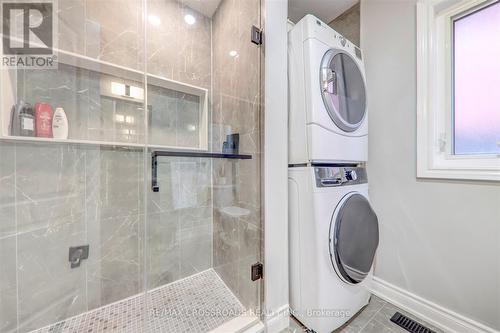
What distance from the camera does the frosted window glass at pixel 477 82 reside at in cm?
110

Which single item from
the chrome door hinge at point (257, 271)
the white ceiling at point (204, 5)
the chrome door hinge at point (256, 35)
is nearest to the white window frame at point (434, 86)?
the chrome door hinge at point (256, 35)

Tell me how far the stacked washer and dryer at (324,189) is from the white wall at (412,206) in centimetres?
31

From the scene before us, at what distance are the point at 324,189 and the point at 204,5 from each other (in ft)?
6.11

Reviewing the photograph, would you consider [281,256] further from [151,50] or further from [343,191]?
[151,50]

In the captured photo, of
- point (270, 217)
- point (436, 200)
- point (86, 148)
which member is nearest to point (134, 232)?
A: point (86, 148)

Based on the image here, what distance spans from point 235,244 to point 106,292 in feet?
3.19

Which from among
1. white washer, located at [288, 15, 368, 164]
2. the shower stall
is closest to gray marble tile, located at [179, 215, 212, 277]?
the shower stall

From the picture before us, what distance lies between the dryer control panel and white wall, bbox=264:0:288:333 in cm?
21

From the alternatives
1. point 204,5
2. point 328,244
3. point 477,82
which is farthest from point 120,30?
point 477,82

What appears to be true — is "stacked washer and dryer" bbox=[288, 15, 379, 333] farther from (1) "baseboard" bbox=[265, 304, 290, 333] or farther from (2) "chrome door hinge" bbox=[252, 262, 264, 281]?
(2) "chrome door hinge" bbox=[252, 262, 264, 281]

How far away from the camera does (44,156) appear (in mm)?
1200

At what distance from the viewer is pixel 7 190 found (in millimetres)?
1104

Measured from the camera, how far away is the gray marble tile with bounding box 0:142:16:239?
1087 millimetres

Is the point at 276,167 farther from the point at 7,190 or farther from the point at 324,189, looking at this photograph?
the point at 7,190
